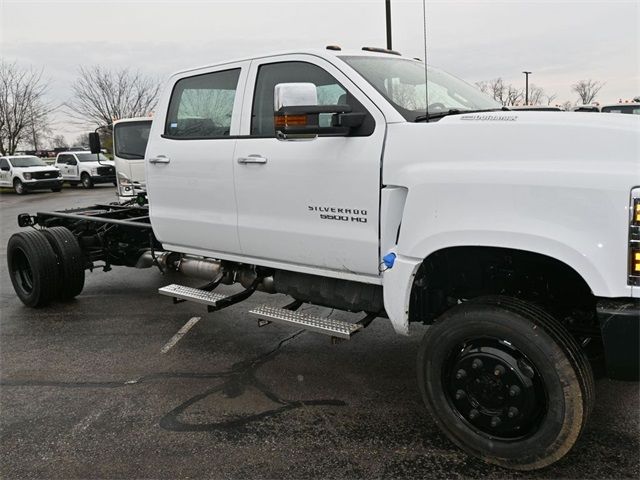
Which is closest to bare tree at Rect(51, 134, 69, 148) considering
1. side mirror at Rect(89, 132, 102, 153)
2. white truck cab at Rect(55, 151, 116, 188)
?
white truck cab at Rect(55, 151, 116, 188)

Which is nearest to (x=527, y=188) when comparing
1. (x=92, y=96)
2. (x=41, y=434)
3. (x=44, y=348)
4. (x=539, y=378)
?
(x=539, y=378)

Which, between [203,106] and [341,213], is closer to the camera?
[341,213]

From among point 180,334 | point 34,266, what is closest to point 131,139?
point 34,266

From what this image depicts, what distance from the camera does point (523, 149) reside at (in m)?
2.71

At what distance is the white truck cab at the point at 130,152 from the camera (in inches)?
483

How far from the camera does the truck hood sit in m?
2.48

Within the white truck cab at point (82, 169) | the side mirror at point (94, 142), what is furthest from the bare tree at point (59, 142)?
the side mirror at point (94, 142)

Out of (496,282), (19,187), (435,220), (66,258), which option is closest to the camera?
(435,220)

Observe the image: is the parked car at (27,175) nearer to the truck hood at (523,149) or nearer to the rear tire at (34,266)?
the rear tire at (34,266)

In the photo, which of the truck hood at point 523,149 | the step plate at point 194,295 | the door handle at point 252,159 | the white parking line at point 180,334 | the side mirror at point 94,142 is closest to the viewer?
the truck hood at point 523,149

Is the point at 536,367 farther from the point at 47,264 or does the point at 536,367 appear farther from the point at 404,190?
the point at 47,264

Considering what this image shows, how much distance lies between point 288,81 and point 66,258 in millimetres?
3466

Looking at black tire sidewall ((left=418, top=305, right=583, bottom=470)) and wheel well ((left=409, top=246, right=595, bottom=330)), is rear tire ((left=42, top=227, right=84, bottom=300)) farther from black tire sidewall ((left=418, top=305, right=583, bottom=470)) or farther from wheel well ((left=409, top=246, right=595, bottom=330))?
black tire sidewall ((left=418, top=305, right=583, bottom=470))

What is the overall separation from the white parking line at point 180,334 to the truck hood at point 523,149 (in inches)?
105
